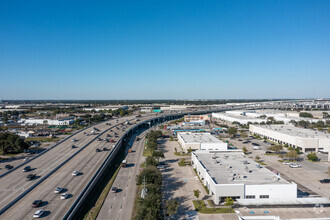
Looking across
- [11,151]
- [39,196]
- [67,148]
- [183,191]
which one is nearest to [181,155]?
[183,191]

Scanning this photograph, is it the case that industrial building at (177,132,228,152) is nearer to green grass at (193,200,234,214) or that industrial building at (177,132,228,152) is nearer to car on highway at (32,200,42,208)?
green grass at (193,200,234,214)

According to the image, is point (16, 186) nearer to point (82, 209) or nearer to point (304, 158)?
point (82, 209)

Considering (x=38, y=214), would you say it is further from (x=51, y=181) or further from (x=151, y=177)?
(x=151, y=177)

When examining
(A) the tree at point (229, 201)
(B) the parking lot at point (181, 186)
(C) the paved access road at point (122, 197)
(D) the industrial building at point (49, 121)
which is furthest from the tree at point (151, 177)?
(D) the industrial building at point (49, 121)

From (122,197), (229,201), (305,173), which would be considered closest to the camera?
(229,201)

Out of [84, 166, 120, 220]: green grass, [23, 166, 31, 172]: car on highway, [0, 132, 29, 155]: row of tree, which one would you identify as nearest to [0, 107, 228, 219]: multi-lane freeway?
[23, 166, 31, 172]: car on highway

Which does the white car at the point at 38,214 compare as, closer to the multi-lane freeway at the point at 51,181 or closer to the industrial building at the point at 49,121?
the multi-lane freeway at the point at 51,181

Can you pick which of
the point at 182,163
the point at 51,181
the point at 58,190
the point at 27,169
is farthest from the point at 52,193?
the point at 182,163
